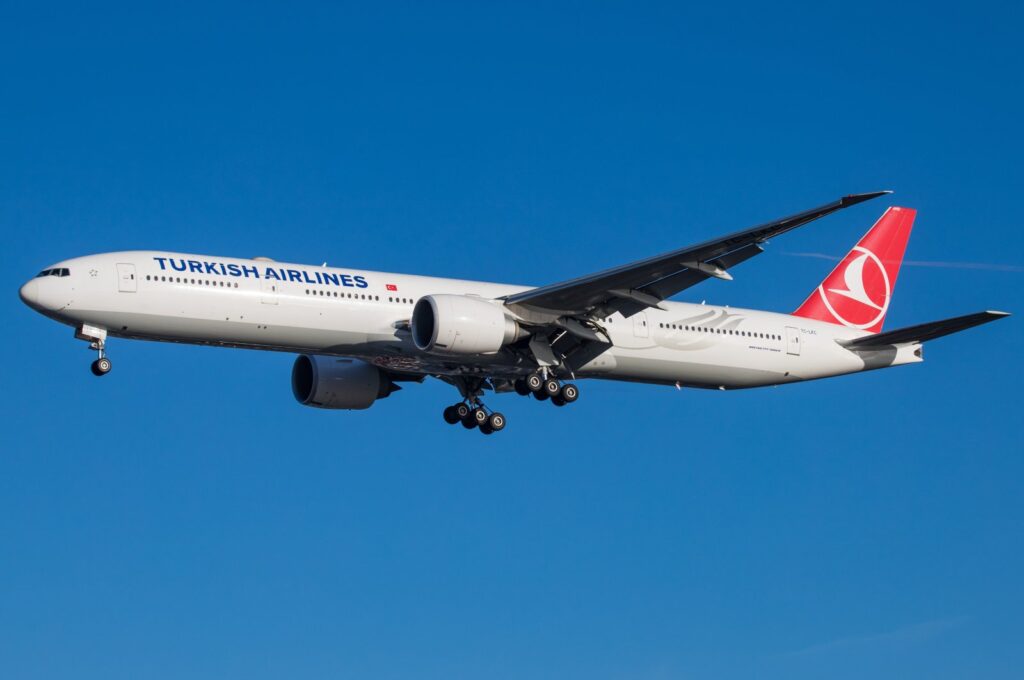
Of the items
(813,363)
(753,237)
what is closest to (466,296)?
(753,237)

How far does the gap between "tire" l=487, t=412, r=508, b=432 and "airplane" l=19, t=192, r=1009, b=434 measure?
0.06 metres

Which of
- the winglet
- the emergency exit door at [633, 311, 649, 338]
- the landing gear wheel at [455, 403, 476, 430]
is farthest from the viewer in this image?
the landing gear wheel at [455, 403, 476, 430]

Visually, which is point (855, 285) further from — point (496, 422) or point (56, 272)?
point (56, 272)

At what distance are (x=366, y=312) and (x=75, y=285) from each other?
842 cm

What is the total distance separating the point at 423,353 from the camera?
4572 cm

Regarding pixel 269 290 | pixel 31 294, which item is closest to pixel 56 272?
pixel 31 294

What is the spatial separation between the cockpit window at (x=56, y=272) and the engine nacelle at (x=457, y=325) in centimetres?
1004

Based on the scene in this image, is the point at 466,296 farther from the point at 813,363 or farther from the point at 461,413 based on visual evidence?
the point at 813,363

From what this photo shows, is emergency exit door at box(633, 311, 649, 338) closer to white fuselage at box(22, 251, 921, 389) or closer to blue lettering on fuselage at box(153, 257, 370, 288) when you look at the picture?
white fuselage at box(22, 251, 921, 389)

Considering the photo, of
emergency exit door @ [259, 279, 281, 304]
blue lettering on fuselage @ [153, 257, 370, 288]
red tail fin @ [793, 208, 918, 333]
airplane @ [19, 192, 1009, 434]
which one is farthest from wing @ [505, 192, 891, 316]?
red tail fin @ [793, 208, 918, 333]

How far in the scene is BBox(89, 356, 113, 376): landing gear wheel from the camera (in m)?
44.2

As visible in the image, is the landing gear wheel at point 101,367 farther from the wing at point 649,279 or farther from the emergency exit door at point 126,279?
the wing at point 649,279

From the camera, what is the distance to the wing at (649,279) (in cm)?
4181

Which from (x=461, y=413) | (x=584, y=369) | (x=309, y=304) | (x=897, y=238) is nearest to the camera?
(x=309, y=304)
